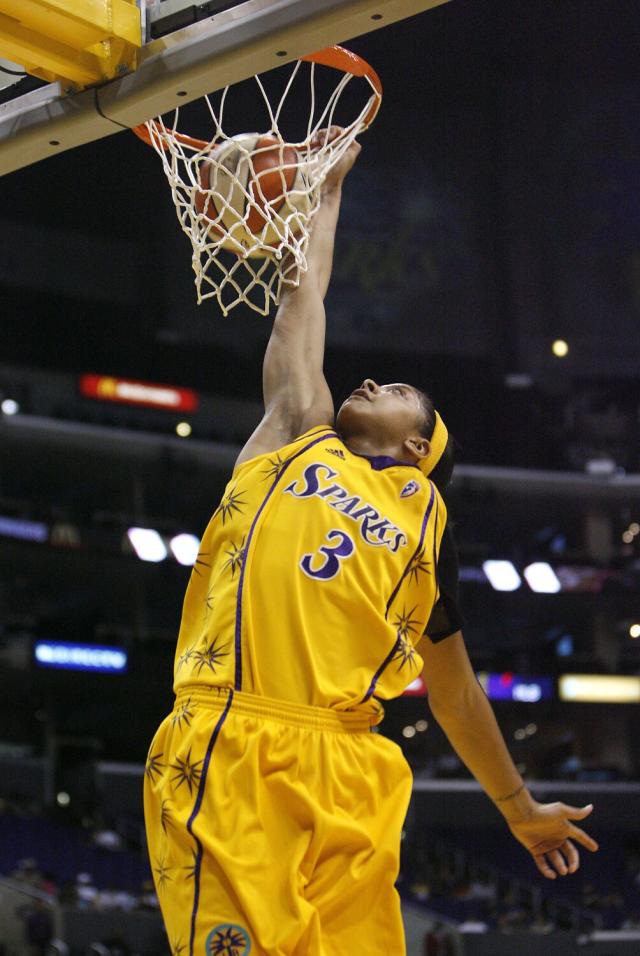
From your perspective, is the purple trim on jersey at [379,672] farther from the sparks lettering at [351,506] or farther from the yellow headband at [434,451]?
the yellow headband at [434,451]

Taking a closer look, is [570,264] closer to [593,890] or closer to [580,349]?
[580,349]

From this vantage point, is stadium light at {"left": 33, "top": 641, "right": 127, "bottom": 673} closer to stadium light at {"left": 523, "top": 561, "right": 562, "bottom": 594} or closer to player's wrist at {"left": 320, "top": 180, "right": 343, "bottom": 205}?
stadium light at {"left": 523, "top": 561, "right": 562, "bottom": 594}

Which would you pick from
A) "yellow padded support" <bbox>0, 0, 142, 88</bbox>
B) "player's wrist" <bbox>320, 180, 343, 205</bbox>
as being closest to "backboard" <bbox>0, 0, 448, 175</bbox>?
"yellow padded support" <bbox>0, 0, 142, 88</bbox>

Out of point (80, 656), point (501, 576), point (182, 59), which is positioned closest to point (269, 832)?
point (182, 59)

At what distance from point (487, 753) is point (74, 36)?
7.16 feet

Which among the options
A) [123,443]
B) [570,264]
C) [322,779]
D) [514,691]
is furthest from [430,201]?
[322,779]

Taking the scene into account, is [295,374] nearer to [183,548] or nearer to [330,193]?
[330,193]

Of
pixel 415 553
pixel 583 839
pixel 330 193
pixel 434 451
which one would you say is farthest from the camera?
pixel 330 193

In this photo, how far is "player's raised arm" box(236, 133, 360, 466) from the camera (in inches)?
138

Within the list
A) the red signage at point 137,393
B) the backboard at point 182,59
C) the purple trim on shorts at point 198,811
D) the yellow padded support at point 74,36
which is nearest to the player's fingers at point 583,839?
the purple trim on shorts at point 198,811

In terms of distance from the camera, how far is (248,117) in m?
12.1

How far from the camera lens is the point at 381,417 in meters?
3.47

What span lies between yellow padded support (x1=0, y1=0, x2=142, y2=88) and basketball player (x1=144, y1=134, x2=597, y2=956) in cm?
107

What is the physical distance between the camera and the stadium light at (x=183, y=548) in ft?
68.5
